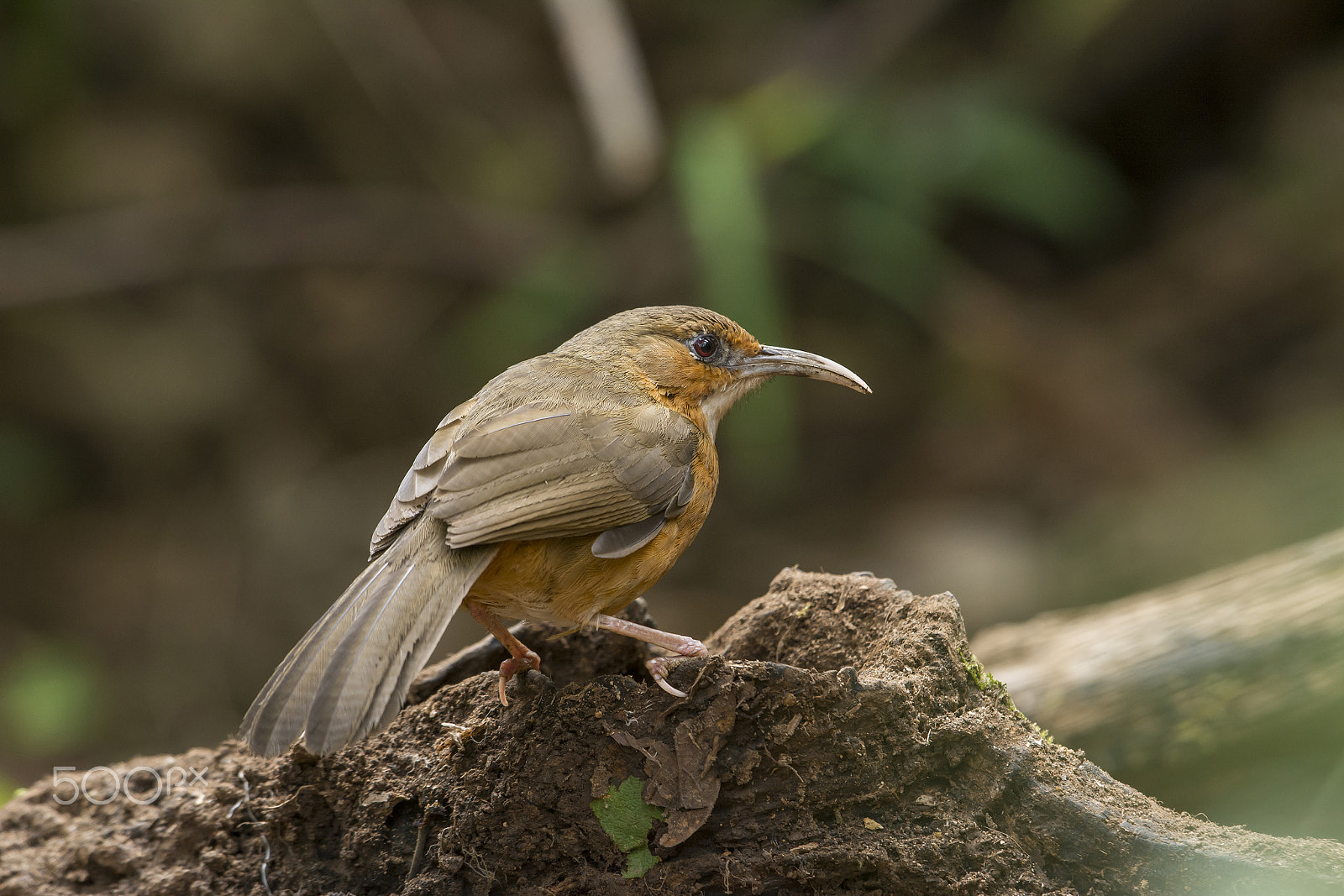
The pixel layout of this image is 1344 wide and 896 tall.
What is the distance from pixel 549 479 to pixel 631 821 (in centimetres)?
100

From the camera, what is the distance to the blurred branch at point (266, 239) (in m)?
7.95

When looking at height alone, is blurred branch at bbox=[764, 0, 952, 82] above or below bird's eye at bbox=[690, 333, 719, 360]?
above

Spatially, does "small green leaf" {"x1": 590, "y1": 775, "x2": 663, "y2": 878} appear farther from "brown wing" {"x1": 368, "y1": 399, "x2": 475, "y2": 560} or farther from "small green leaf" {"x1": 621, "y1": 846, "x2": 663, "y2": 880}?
"brown wing" {"x1": 368, "y1": 399, "x2": 475, "y2": 560}

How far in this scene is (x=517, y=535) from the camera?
2.89 m

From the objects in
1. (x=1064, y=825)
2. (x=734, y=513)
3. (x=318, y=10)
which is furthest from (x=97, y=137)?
(x=1064, y=825)

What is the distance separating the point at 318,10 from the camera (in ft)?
27.8

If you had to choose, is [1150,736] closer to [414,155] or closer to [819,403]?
[819,403]

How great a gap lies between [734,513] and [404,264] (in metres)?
3.22

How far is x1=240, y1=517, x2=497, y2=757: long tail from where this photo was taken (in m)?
2.48

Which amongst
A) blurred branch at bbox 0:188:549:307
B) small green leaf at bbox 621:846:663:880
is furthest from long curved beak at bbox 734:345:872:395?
blurred branch at bbox 0:188:549:307

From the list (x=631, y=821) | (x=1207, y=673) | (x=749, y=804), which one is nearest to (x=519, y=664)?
(x=631, y=821)

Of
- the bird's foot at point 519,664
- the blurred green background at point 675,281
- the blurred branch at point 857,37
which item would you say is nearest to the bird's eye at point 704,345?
the bird's foot at point 519,664
